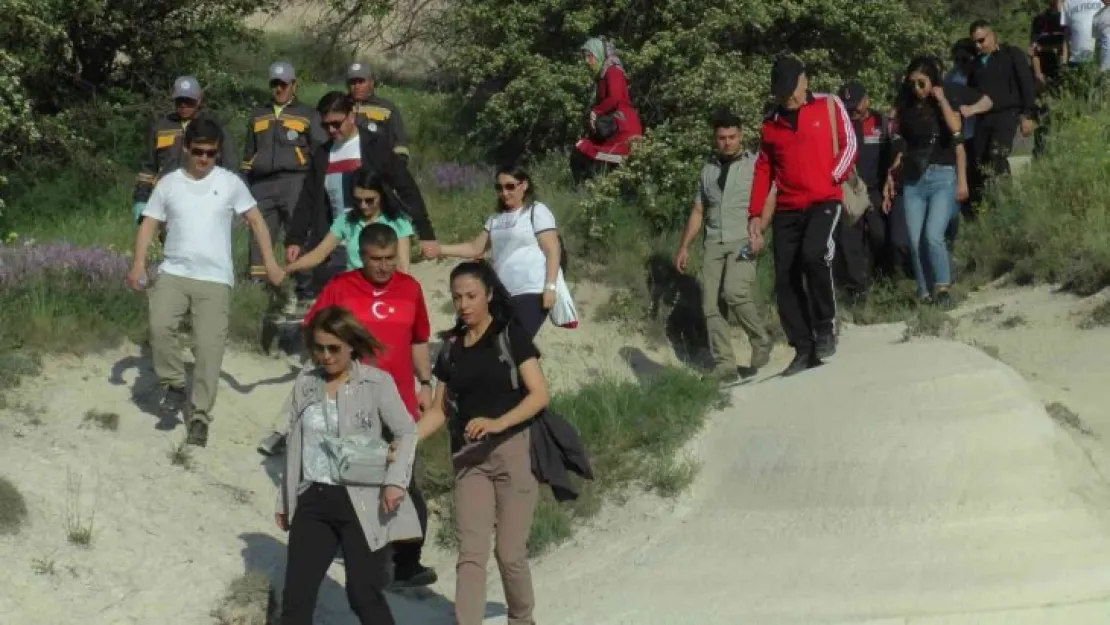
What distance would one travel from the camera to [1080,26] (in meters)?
14.5

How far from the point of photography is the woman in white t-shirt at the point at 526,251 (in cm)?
944

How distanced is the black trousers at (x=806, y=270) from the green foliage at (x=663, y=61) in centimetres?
314

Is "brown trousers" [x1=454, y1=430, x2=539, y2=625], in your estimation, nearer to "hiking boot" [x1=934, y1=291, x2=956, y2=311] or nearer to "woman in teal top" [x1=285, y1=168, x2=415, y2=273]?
"woman in teal top" [x1=285, y1=168, x2=415, y2=273]

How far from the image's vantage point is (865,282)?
41.5 ft

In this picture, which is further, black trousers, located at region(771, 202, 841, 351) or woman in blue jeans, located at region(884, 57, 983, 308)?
woman in blue jeans, located at region(884, 57, 983, 308)

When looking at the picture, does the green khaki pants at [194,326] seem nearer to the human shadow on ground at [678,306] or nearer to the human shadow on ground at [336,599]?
the human shadow on ground at [336,599]

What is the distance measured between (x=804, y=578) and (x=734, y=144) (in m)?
3.79

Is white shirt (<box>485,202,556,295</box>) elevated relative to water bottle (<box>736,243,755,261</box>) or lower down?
elevated

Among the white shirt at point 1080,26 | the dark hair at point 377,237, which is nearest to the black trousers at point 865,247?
the white shirt at point 1080,26

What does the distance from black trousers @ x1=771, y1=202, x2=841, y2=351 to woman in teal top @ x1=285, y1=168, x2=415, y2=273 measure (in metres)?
2.48

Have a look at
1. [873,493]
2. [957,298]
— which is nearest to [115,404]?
[873,493]

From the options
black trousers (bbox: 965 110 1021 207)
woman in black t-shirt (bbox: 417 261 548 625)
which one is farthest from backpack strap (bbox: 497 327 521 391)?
black trousers (bbox: 965 110 1021 207)

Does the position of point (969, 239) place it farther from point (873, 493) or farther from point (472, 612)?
point (472, 612)

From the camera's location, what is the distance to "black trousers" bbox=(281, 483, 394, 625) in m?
6.66
